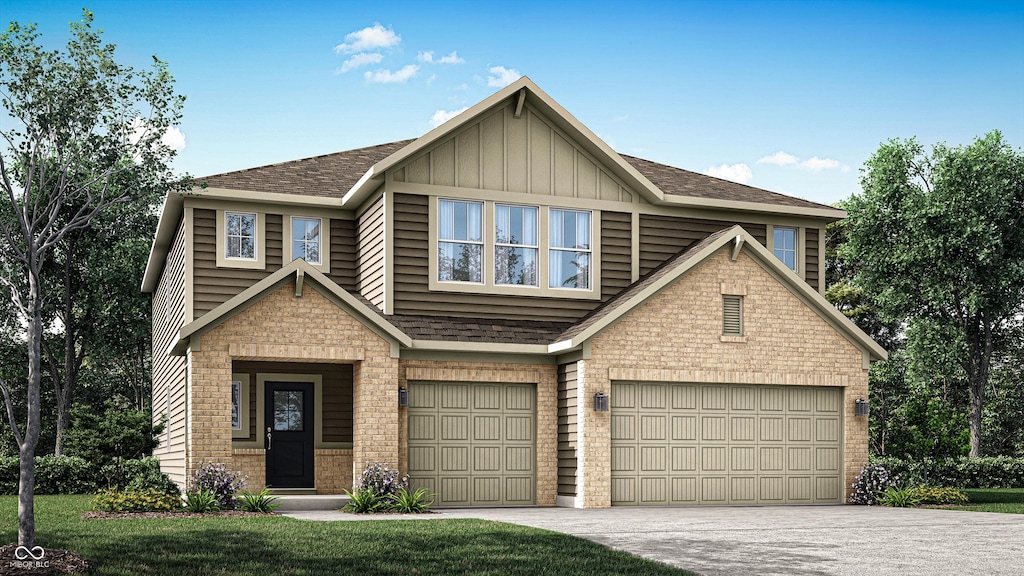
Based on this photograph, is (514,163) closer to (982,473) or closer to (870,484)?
(870,484)

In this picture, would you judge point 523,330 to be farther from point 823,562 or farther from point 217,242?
point 823,562

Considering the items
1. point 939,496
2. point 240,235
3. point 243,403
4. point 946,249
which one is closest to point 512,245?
point 240,235

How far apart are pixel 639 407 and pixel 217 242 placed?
8.74 meters

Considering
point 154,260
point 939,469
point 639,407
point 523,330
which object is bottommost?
point 939,469

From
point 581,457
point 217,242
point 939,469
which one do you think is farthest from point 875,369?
point 217,242

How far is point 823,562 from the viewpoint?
11344mm

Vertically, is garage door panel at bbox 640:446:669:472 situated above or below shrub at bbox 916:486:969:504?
above

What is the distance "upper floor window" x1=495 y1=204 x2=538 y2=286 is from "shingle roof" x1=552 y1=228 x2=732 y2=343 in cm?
145

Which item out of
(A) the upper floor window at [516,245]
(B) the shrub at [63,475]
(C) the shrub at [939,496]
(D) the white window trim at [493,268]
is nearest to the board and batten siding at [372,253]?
(D) the white window trim at [493,268]

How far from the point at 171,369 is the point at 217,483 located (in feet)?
22.7

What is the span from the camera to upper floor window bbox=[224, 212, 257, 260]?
70.2 feet

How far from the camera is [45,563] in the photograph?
10.3 meters

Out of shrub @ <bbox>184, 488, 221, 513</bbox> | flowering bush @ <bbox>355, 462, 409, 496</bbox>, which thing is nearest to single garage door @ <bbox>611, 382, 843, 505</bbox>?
flowering bush @ <bbox>355, 462, 409, 496</bbox>

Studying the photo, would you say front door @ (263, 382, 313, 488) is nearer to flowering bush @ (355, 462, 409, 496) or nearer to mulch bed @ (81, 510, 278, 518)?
flowering bush @ (355, 462, 409, 496)
